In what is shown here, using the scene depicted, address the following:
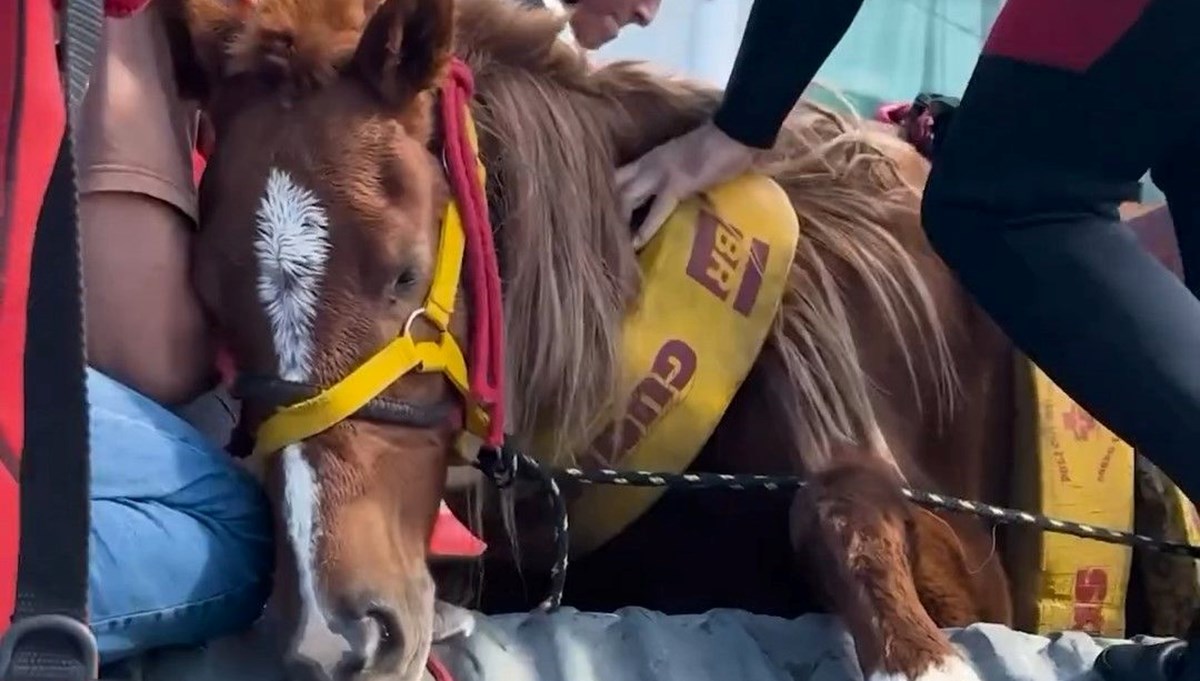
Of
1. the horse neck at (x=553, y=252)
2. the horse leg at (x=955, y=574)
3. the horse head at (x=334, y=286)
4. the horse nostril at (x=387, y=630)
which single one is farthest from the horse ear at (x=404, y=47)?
the horse leg at (x=955, y=574)

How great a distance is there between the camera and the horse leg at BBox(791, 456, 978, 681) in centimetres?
85

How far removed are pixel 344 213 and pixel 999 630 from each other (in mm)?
503

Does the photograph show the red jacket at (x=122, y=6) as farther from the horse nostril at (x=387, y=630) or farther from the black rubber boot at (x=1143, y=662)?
the black rubber boot at (x=1143, y=662)

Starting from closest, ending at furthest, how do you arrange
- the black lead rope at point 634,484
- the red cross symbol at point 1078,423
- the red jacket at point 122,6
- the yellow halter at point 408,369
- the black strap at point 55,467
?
the black strap at point 55,467, the red jacket at point 122,6, the yellow halter at point 408,369, the black lead rope at point 634,484, the red cross symbol at point 1078,423

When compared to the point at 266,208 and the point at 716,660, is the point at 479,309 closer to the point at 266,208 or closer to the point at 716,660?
the point at 266,208

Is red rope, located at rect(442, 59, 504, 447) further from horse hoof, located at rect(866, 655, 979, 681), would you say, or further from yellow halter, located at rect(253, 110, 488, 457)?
horse hoof, located at rect(866, 655, 979, 681)

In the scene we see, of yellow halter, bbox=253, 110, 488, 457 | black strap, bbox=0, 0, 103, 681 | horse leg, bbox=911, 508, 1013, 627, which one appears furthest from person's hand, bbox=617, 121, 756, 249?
black strap, bbox=0, 0, 103, 681

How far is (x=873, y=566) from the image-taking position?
903mm

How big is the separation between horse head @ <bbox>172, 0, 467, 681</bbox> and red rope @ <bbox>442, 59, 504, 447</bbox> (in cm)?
1

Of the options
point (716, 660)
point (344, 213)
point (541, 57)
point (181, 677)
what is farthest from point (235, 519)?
point (541, 57)

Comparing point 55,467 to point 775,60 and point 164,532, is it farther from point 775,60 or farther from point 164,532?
point 775,60

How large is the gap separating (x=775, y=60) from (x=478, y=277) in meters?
0.26

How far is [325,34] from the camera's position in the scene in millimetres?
892

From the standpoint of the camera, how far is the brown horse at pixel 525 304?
795 mm
